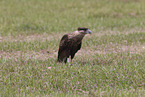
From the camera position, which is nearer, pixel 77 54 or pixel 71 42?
pixel 71 42

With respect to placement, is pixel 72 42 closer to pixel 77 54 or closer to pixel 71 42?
pixel 71 42

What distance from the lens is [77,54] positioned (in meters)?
11.5

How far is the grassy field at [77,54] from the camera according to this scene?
761cm

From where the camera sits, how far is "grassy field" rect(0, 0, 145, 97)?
300 inches

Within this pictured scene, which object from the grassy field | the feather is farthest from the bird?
the grassy field

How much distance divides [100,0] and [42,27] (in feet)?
31.4

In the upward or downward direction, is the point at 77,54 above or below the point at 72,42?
below

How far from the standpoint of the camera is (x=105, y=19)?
18969 millimetres

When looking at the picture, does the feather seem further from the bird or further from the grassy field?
the grassy field

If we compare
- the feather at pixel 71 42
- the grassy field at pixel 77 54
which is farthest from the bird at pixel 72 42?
the grassy field at pixel 77 54

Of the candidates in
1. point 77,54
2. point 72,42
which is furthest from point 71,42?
point 77,54

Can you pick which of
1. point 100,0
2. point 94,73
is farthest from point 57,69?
point 100,0

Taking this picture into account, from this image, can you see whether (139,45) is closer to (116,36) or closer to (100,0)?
(116,36)

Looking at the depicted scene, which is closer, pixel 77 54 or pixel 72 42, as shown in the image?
pixel 72 42
